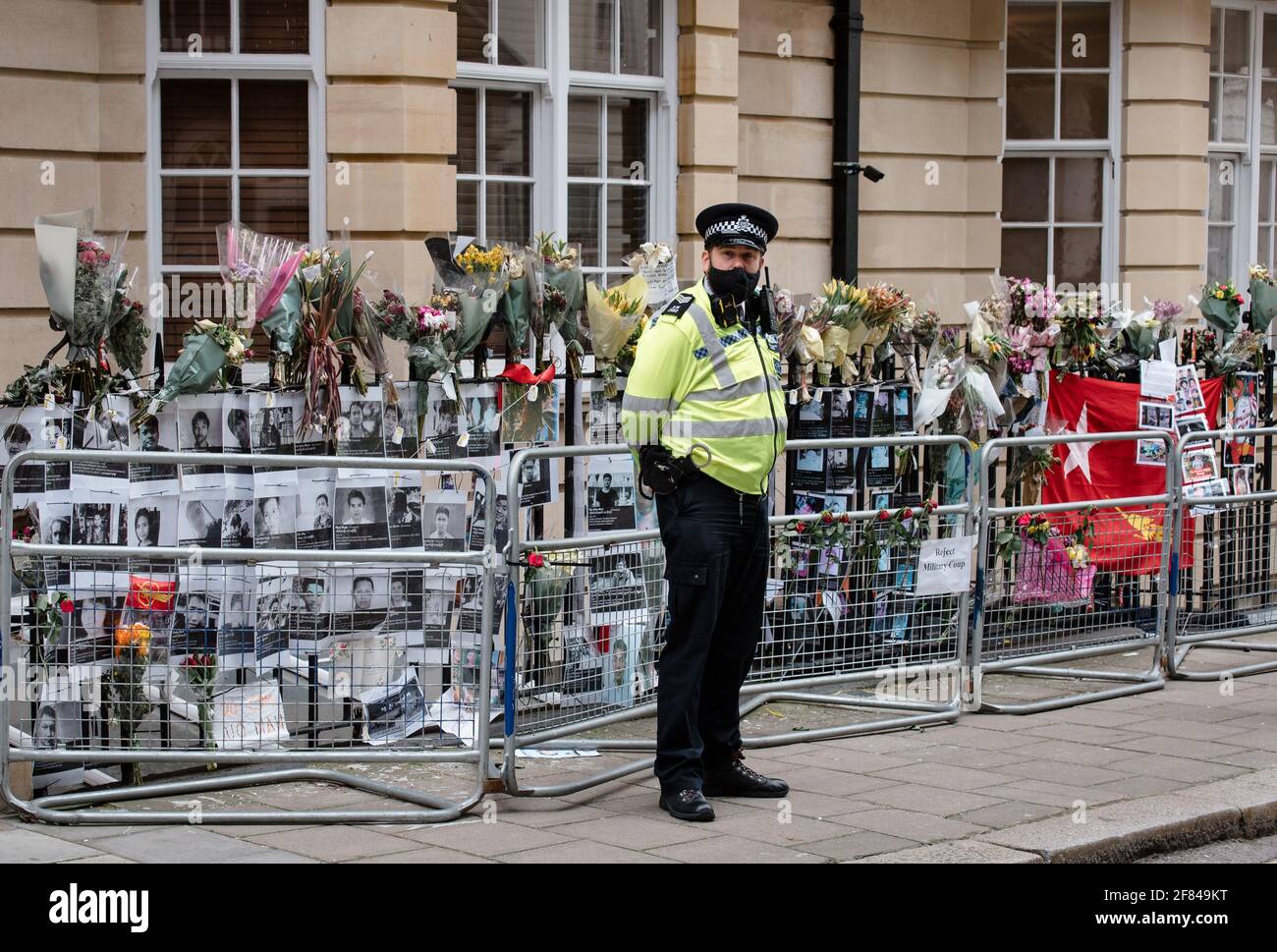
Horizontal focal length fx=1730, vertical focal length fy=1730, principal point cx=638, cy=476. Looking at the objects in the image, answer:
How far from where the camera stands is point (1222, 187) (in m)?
14.0

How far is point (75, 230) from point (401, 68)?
286 centimetres

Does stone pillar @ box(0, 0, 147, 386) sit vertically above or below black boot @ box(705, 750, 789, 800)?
above

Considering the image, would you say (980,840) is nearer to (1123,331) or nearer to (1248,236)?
(1123,331)

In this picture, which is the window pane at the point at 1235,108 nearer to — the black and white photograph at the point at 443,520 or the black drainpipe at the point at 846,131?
the black drainpipe at the point at 846,131

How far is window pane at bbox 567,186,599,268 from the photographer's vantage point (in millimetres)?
10148

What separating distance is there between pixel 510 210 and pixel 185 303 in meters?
1.92

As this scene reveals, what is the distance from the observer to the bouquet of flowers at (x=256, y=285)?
6816 millimetres

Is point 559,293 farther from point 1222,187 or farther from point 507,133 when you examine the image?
point 1222,187

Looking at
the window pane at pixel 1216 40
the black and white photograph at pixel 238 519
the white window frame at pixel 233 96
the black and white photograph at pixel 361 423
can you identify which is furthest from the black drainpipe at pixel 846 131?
the black and white photograph at pixel 238 519

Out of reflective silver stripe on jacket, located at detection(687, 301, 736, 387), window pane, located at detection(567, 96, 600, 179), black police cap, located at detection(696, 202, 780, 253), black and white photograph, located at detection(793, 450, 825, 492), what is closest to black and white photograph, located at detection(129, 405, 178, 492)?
reflective silver stripe on jacket, located at detection(687, 301, 736, 387)

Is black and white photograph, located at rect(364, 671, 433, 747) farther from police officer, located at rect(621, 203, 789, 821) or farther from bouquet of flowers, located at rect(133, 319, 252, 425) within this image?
bouquet of flowers, located at rect(133, 319, 252, 425)

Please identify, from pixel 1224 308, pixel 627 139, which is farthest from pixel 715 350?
pixel 1224 308

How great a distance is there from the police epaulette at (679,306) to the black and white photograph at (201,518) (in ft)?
5.94

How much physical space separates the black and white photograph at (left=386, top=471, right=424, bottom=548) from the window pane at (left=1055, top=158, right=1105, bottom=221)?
8.12 meters
